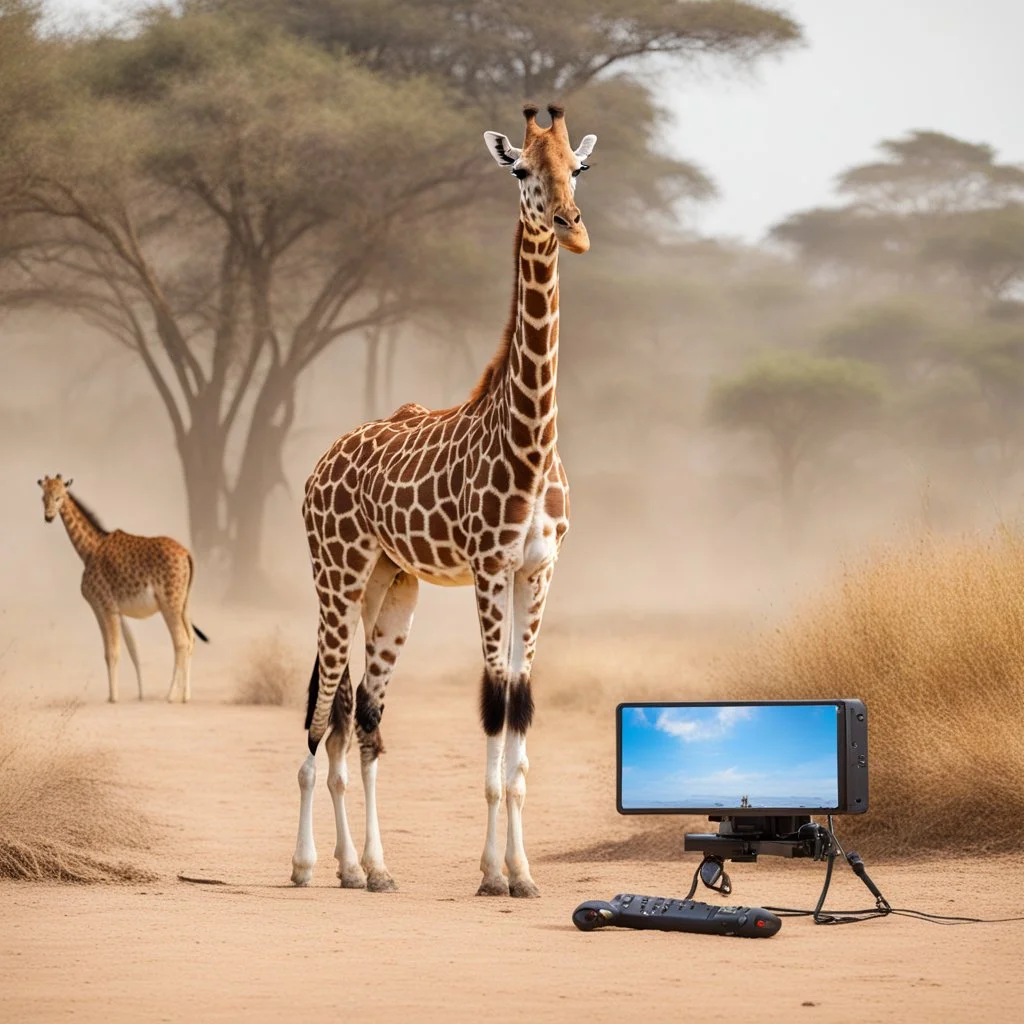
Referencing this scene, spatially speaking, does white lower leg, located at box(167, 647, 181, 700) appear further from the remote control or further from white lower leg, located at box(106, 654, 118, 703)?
the remote control

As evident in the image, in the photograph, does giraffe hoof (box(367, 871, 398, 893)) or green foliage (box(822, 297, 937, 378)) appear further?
green foliage (box(822, 297, 937, 378))

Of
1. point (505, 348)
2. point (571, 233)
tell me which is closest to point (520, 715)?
point (505, 348)

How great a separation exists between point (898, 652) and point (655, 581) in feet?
94.2

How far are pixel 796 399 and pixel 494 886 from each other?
28.3 m

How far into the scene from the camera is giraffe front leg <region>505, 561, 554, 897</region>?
6.89m

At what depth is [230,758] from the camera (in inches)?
478

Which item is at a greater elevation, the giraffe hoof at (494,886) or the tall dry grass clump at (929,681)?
the tall dry grass clump at (929,681)

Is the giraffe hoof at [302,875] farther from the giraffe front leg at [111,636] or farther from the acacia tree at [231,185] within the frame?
the acacia tree at [231,185]

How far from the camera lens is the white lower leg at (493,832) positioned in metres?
6.93

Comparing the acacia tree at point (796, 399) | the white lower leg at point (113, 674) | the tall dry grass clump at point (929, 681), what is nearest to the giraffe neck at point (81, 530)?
the white lower leg at point (113, 674)

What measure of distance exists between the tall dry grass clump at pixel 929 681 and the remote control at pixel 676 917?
2.22 m

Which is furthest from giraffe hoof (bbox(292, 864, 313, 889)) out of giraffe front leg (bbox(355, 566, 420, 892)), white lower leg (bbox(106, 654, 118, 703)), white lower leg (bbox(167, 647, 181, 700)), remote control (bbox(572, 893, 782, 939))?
white lower leg (bbox(167, 647, 181, 700))

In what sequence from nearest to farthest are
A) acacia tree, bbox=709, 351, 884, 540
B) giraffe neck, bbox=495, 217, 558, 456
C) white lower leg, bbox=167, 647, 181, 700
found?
giraffe neck, bbox=495, 217, 558, 456 → white lower leg, bbox=167, 647, 181, 700 → acacia tree, bbox=709, 351, 884, 540

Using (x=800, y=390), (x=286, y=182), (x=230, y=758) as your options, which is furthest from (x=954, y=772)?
(x=800, y=390)
